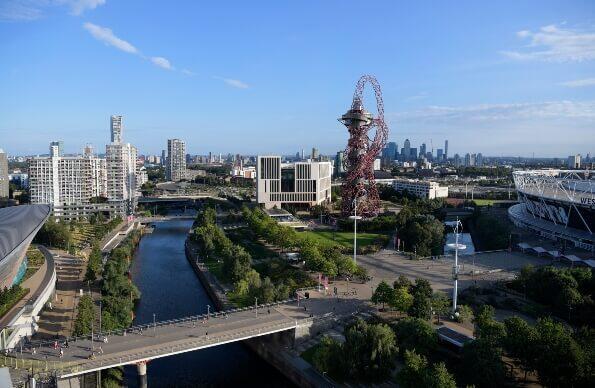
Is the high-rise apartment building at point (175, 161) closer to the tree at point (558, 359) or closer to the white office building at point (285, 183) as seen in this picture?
the white office building at point (285, 183)

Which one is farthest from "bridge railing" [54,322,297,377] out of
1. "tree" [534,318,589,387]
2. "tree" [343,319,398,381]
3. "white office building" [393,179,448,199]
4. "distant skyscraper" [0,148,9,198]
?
"distant skyscraper" [0,148,9,198]

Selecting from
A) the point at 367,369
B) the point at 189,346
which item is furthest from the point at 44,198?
the point at 367,369

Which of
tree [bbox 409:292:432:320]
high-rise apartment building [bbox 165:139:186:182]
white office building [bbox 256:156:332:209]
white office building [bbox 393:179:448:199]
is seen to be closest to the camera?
tree [bbox 409:292:432:320]

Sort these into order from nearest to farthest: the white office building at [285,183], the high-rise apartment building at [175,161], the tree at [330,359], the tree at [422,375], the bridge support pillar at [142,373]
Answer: the tree at [422,375], the bridge support pillar at [142,373], the tree at [330,359], the white office building at [285,183], the high-rise apartment building at [175,161]

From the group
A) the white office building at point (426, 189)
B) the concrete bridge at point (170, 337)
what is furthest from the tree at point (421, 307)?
the white office building at point (426, 189)

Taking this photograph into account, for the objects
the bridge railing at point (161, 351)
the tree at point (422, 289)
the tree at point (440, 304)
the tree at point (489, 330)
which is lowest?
the bridge railing at point (161, 351)

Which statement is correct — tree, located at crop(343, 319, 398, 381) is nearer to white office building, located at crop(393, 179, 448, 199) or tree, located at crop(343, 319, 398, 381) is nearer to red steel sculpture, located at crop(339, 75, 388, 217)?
red steel sculpture, located at crop(339, 75, 388, 217)

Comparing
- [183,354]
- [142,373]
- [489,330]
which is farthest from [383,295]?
[142,373]
